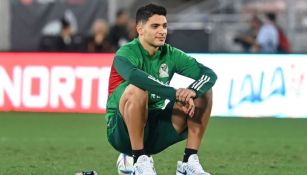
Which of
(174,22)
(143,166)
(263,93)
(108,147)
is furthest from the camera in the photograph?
(174,22)

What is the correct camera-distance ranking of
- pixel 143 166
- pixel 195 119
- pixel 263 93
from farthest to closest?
pixel 263 93, pixel 195 119, pixel 143 166

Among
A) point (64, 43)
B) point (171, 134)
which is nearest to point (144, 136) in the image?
point (171, 134)

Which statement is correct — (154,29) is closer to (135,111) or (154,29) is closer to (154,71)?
(154,71)

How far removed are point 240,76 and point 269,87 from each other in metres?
0.50

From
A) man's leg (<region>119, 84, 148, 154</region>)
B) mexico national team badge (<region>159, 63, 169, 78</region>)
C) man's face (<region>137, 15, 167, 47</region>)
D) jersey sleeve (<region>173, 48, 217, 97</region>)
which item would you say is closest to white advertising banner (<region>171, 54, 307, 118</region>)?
jersey sleeve (<region>173, 48, 217, 97</region>)

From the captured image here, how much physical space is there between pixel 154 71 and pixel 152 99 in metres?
0.25

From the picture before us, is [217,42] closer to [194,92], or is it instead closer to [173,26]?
[173,26]

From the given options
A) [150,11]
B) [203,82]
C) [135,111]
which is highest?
[150,11]

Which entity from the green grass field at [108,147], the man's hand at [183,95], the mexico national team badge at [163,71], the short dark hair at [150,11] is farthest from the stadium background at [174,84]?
the short dark hair at [150,11]

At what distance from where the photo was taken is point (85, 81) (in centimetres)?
1688

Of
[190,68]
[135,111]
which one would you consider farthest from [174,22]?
[135,111]

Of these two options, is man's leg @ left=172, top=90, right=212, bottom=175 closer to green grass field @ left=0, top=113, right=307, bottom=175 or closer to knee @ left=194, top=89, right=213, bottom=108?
knee @ left=194, top=89, right=213, bottom=108

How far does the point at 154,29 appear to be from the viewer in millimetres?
8727

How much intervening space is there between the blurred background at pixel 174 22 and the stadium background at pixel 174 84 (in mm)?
22
